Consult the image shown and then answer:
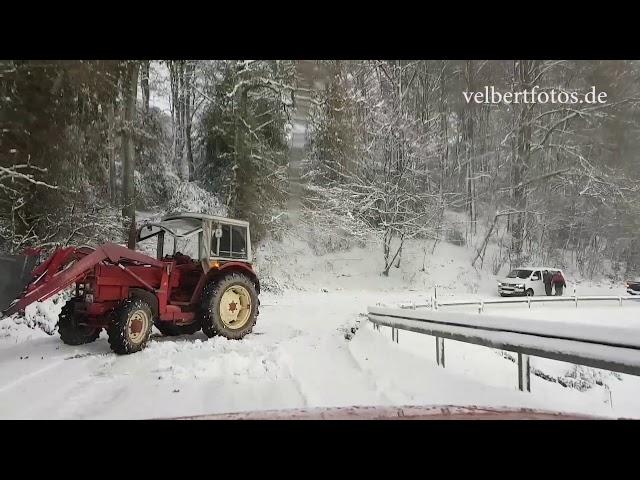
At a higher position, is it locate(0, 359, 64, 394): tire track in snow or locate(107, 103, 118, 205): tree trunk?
locate(107, 103, 118, 205): tree trunk

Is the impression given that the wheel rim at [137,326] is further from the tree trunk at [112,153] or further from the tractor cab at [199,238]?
the tree trunk at [112,153]

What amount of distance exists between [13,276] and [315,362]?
197 centimetres

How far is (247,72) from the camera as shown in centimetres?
332

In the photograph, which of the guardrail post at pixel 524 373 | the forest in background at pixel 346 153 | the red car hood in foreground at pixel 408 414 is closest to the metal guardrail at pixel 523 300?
the forest in background at pixel 346 153

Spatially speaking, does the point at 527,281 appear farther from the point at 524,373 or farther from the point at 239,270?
the point at 239,270

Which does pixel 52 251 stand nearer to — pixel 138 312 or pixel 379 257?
pixel 138 312

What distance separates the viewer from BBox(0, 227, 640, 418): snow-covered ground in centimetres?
239

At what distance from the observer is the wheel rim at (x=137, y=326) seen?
3.27m

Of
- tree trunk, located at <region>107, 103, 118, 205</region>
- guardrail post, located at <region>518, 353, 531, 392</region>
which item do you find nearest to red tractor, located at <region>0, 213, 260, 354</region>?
tree trunk, located at <region>107, 103, 118, 205</region>

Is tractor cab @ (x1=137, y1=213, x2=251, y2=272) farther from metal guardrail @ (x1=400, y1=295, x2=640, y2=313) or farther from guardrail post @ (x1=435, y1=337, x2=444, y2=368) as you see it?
guardrail post @ (x1=435, y1=337, x2=444, y2=368)

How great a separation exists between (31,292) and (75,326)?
57 cm

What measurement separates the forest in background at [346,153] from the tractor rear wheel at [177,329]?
829 millimetres

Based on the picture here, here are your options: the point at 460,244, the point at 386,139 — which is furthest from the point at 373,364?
the point at 386,139

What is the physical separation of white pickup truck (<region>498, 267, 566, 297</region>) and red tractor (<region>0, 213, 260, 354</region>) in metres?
1.98
